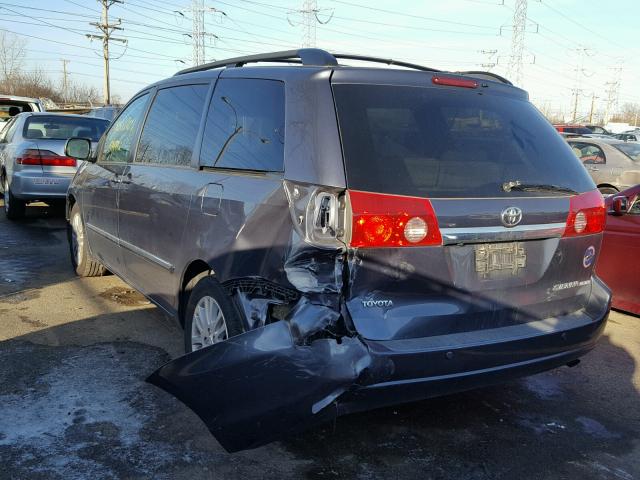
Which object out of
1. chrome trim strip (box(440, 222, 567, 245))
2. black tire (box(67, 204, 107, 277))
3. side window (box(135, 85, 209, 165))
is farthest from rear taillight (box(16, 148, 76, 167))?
chrome trim strip (box(440, 222, 567, 245))

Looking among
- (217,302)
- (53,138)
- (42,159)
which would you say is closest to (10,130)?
(53,138)

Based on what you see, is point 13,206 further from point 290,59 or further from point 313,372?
point 313,372

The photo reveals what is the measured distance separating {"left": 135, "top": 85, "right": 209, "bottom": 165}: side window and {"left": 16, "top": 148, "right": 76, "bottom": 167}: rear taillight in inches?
204

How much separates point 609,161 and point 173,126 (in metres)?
10.0

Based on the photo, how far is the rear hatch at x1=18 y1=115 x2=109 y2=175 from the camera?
909 centimetres

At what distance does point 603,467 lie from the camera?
298 cm

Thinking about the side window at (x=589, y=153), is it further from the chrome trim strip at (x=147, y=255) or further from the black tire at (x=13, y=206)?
the black tire at (x=13, y=206)

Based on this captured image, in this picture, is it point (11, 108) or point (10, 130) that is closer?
point (10, 130)

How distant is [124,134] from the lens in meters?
5.09

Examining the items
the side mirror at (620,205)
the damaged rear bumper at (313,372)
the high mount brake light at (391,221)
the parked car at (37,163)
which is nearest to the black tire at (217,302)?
the damaged rear bumper at (313,372)

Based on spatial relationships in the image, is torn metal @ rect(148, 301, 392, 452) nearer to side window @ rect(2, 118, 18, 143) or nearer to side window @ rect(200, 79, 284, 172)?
side window @ rect(200, 79, 284, 172)

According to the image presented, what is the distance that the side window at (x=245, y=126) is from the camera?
9.95 ft

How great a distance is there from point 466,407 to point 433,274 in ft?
4.30

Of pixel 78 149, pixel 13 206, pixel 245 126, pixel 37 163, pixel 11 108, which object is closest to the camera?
pixel 245 126
